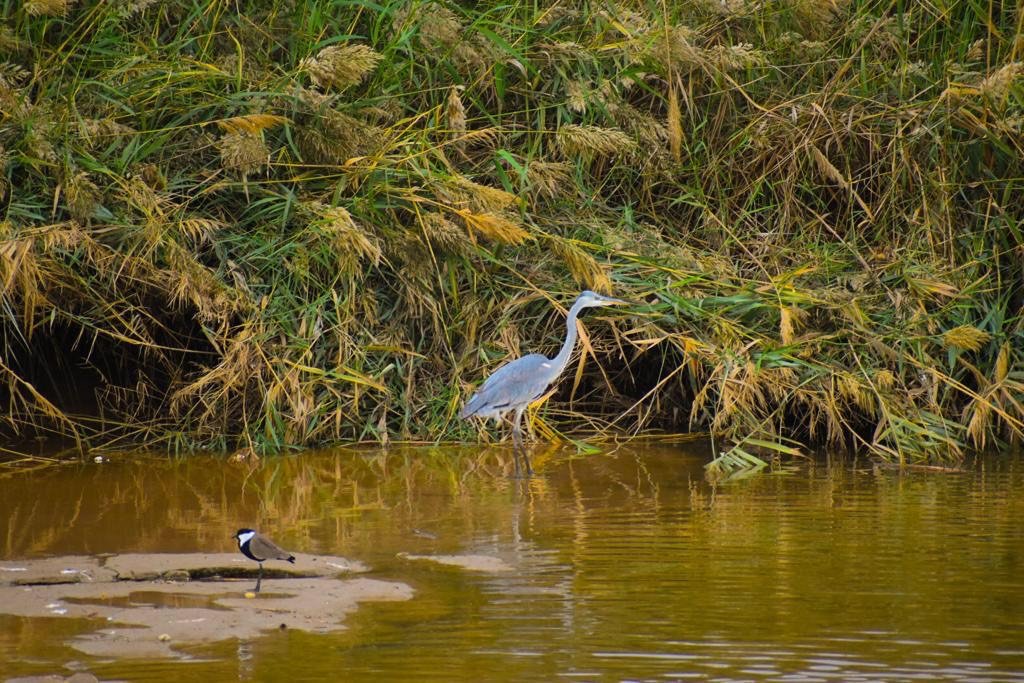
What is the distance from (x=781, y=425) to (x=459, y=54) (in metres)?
2.89

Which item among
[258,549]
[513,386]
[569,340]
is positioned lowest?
[258,549]

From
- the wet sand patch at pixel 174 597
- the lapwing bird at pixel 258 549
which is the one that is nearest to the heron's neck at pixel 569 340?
the wet sand patch at pixel 174 597

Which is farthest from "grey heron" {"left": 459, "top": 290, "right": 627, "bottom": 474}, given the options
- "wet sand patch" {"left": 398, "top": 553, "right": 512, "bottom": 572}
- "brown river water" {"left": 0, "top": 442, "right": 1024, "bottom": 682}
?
"wet sand patch" {"left": 398, "top": 553, "right": 512, "bottom": 572}

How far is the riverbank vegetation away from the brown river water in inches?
17.6

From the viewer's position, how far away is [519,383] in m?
7.38

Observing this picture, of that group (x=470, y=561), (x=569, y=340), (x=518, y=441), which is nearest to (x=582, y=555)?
(x=470, y=561)

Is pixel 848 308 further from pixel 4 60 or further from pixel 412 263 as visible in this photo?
pixel 4 60

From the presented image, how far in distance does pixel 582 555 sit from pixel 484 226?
8.08 ft

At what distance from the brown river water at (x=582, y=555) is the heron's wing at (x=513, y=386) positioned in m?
0.33

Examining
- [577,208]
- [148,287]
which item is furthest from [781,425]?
[148,287]

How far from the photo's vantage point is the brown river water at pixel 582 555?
4.28 metres

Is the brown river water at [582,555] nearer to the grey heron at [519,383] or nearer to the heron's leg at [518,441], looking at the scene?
the heron's leg at [518,441]

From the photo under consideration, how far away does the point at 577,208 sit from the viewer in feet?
29.1

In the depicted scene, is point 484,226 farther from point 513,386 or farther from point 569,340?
point 513,386
